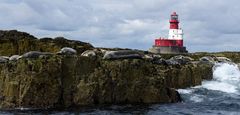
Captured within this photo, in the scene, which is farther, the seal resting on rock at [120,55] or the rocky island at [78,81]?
the seal resting on rock at [120,55]

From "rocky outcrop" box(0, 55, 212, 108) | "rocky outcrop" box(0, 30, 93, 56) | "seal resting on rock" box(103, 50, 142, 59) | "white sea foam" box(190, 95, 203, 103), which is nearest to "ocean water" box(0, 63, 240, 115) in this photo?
"white sea foam" box(190, 95, 203, 103)

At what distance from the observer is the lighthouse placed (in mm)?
102438

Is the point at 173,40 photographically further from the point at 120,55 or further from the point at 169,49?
the point at 120,55

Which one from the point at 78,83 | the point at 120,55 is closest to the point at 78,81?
the point at 78,83

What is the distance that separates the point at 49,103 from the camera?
27.0 metres

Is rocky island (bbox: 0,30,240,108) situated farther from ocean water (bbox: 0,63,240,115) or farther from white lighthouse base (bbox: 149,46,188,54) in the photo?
white lighthouse base (bbox: 149,46,188,54)

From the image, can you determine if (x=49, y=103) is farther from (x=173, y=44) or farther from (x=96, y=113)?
(x=173, y=44)

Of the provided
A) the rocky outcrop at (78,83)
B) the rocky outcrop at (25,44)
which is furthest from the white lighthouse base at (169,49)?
the rocky outcrop at (78,83)

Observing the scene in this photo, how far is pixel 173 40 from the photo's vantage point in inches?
4077

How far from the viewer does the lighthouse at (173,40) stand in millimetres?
102438

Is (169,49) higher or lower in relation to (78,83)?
higher

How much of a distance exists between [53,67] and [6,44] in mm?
17467

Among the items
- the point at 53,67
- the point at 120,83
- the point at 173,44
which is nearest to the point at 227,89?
the point at 120,83

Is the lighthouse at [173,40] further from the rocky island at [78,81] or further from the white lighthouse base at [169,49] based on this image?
the rocky island at [78,81]
